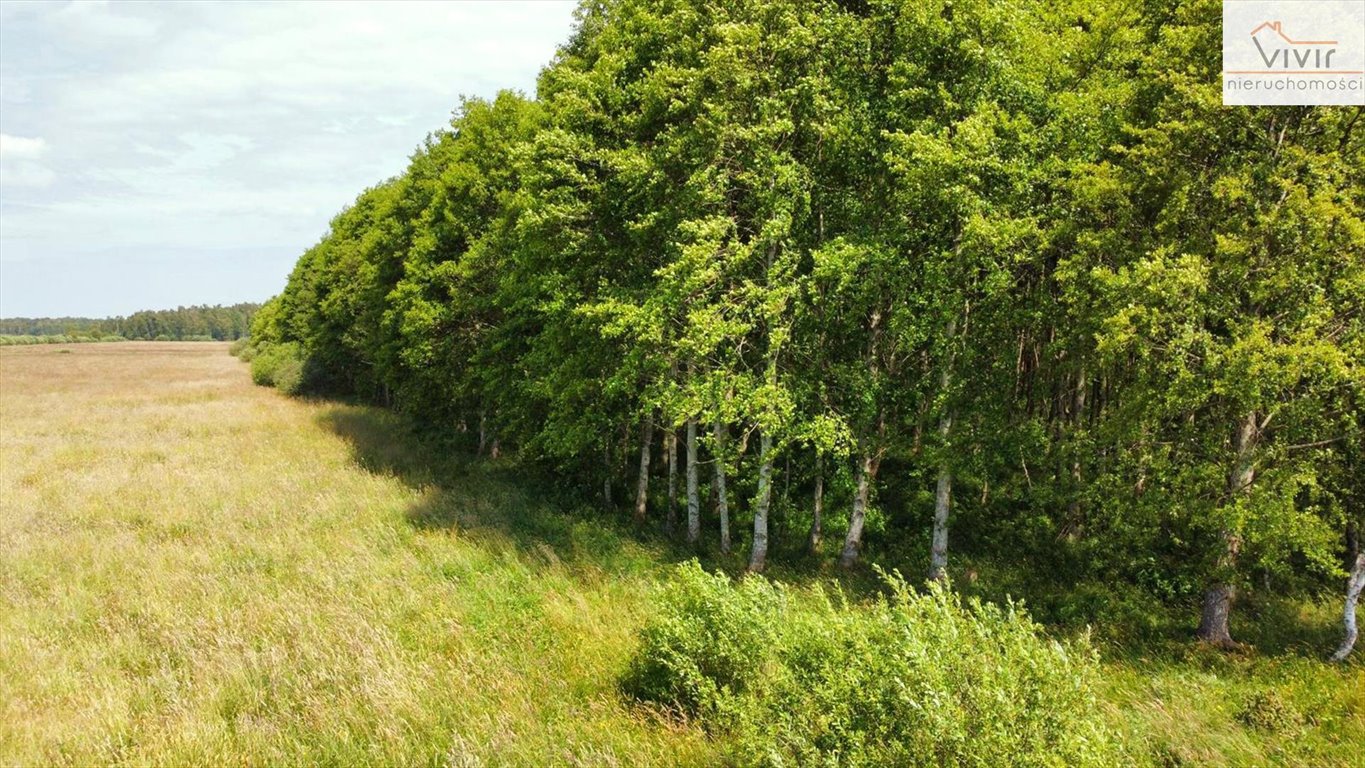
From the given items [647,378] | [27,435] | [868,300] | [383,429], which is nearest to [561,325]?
[647,378]

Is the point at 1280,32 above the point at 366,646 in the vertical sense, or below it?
above

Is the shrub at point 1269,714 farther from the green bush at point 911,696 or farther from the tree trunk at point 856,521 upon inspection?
the tree trunk at point 856,521

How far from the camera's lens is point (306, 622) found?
10.8 m

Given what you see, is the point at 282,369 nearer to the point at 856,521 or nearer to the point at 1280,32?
the point at 856,521

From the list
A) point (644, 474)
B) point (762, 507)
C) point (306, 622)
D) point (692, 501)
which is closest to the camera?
point (306, 622)

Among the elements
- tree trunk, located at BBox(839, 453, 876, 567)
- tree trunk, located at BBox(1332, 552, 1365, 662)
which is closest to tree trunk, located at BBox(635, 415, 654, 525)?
tree trunk, located at BBox(839, 453, 876, 567)

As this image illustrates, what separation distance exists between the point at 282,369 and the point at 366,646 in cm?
5104

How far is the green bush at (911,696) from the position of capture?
522cm

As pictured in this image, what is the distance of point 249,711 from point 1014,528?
15949mm

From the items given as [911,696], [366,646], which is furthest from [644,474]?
[911,696]

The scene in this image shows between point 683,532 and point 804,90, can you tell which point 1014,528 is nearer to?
point 683,532

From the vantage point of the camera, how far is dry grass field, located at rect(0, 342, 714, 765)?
25.2 ft

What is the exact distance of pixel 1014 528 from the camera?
16.4 metres

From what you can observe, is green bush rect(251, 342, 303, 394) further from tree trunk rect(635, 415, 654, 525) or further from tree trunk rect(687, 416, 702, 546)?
tree trunk rect(687, 416, 702, 546)
